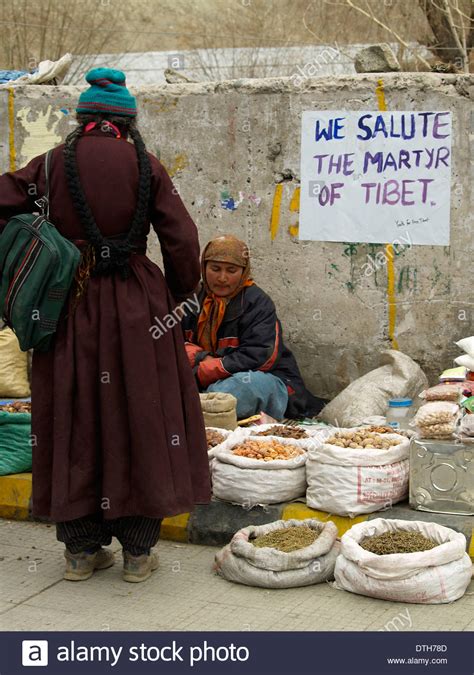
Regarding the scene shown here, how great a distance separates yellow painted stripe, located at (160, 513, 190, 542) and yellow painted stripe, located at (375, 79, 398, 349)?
2.31m

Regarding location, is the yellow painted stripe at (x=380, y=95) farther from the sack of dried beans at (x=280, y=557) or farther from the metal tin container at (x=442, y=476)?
the sack of dried beans at (x=280, y=557)

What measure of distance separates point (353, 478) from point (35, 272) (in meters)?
1.78

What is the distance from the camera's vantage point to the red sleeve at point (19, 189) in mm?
4371

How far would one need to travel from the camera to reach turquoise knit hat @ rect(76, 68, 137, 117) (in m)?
4.36

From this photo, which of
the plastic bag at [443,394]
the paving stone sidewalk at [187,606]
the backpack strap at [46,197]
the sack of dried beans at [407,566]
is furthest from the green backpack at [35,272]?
the plastic bag at [443,394]

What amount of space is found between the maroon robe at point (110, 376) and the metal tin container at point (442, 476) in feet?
3.84

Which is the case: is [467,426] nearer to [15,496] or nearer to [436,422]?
[436,422]

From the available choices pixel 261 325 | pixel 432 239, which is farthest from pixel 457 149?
pixel 261 325

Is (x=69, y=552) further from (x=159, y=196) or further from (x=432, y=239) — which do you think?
Answer: (x=432, y=239)

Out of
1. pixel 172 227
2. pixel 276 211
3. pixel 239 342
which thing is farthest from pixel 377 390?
pixel 172 227

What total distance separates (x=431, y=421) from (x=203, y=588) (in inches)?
52.9

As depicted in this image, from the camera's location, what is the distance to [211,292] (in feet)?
21.9

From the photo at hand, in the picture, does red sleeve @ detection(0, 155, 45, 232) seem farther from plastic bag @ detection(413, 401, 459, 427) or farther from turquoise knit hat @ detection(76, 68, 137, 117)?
plastic bag @ detection(413, 401, 459, 427)

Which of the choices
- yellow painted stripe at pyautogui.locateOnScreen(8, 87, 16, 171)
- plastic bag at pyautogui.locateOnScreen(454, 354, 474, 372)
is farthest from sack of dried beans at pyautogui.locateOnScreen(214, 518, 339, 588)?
yellow painted stripe at pyautogui.locateOnScreen(8, 87, 16, 171)
